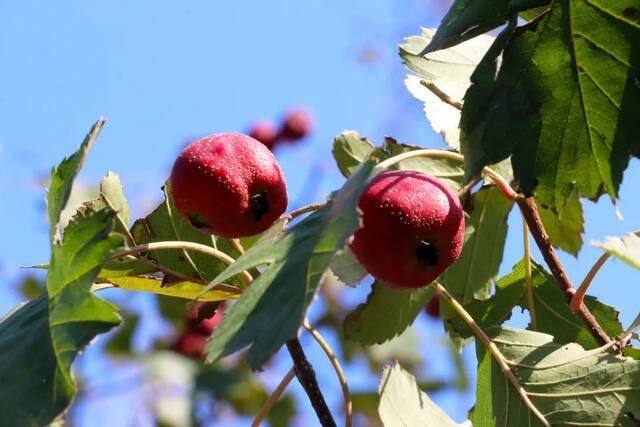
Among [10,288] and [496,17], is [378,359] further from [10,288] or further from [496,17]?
[496,17]

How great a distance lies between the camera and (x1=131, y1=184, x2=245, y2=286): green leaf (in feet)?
5.93

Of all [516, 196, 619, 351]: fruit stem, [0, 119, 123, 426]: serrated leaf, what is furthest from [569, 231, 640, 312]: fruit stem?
[0, 119, 123, 426]: serrated leaf

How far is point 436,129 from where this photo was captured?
1.88 meters

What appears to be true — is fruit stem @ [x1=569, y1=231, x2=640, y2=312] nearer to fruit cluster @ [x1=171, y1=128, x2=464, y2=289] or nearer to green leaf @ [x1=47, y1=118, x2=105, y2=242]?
fruit cluster @ [x1=171, y1=128, x2=464, y2=289]

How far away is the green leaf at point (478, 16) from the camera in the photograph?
1.49 meters

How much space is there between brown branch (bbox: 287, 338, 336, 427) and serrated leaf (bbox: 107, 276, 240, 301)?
196 mm

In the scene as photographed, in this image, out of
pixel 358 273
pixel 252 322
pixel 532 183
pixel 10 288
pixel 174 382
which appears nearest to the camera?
pixel 252 322

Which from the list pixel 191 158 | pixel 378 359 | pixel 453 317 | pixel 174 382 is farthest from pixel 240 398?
pixel 191 158

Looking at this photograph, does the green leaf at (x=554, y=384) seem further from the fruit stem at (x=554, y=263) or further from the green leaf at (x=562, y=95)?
the green leaf at (x=562, y=95)

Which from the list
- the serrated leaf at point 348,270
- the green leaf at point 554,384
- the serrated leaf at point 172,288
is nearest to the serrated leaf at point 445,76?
the serrated leaf at point 348,270

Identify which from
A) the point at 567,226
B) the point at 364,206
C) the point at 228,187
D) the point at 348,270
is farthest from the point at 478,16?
the point at 567,226

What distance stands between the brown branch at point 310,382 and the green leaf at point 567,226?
0.66 m

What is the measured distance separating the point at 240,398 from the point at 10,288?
1.56 metres

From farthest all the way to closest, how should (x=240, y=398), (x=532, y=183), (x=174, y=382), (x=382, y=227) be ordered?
(x=240, y=398)
(x=174, y=382)
(x=532, y=183)
(x=382, y=227)
